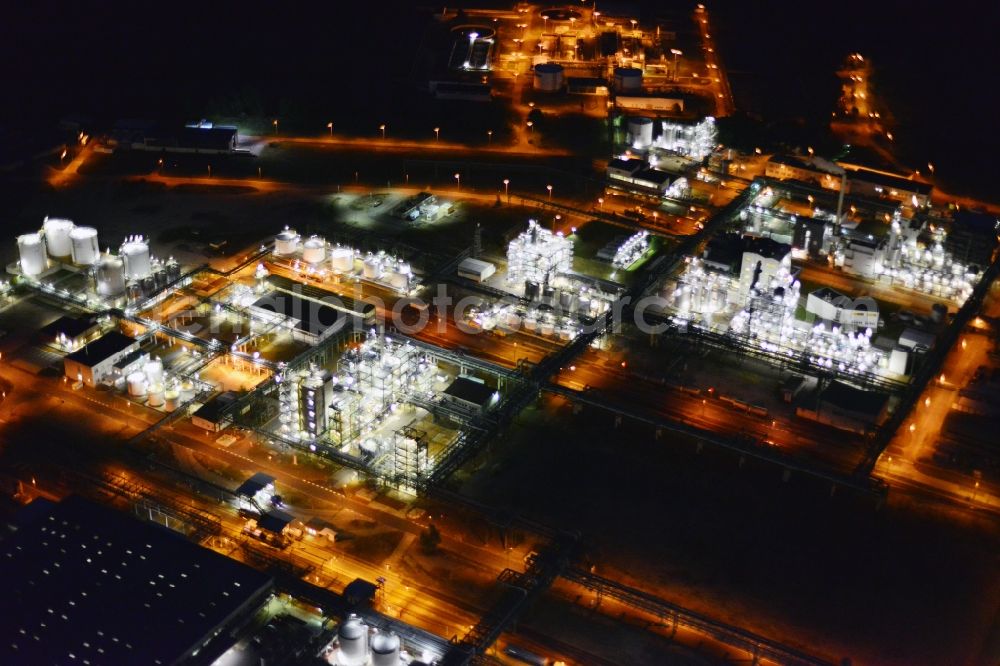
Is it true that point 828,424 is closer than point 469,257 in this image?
Yes

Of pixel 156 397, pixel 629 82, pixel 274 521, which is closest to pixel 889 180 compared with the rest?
pixel 629 82

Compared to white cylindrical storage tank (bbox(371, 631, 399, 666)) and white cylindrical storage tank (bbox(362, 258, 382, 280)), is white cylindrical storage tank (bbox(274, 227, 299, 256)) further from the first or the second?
white cylindrical storage tank (bbox(371, 631, 399, 666))

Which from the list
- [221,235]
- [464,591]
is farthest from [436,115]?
[464,591]

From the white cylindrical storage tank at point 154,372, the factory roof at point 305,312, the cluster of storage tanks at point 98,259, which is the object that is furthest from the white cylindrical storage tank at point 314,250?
the white cylindrical storage tank at point 154,372

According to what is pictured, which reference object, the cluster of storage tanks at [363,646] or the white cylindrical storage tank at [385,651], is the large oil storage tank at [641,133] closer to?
the cluster of storage tanks at [363,646]

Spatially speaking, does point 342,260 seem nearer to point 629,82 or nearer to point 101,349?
point 101,349

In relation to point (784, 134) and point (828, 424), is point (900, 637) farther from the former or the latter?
point (784, 134)
